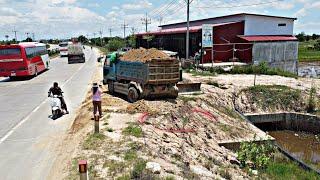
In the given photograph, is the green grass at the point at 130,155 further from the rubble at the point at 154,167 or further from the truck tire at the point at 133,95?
the truck tire at the point at 133,95

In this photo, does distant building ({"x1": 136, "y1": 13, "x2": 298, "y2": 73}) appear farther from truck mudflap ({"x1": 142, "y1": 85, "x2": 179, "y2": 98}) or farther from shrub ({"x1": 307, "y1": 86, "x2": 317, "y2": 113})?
truck mudflap ({"x1": 142, "y1": 85, "x2": 179, "y2": 98})

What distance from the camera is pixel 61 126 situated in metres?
13.6

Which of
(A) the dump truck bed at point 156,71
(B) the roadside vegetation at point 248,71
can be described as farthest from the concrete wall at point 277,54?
(A) the dump truck bed at point 156,71

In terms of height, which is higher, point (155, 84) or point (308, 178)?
point (155, 84)

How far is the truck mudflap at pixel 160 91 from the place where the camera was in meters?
16.2

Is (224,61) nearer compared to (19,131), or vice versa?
(19,131)

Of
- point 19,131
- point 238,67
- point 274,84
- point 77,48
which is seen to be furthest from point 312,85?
point 77,48

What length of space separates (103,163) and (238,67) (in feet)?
74.3

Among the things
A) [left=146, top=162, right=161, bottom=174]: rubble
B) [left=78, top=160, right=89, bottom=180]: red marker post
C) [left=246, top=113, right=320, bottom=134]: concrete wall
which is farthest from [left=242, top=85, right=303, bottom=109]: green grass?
[left=78, top=160, right=89, bottom=180]: red marker post

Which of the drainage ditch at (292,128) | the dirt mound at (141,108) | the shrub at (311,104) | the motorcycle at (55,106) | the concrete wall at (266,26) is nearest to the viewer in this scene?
the dirt mound at (141,108)

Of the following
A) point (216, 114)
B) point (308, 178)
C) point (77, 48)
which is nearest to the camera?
point (308, 178)

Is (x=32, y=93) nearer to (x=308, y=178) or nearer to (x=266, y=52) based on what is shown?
(x=308, y=178)

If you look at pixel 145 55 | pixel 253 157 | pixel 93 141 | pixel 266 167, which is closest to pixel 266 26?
pixel 145 55

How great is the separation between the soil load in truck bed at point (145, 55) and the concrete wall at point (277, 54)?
732 inches
